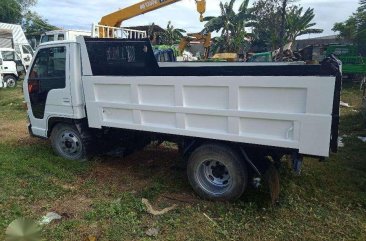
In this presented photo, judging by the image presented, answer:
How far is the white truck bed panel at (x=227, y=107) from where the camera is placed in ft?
11.3

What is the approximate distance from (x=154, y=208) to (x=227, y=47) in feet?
80.7

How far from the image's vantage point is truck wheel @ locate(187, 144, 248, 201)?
408 centimetres

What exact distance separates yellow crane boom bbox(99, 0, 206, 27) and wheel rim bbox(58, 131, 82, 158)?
249 inches

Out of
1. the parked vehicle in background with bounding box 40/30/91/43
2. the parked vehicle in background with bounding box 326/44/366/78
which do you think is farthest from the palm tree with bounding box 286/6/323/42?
the parked vehicle in background with bounding box 40/30/91/43

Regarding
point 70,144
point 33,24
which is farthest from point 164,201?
point 33,24

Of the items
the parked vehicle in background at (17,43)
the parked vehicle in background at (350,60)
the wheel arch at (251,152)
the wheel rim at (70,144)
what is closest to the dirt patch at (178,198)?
the wheel arch at (251,152)

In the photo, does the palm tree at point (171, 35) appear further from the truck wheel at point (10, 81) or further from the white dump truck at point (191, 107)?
the white dump truck at point (191, 107)

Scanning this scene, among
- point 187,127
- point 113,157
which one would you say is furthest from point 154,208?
point 113,157

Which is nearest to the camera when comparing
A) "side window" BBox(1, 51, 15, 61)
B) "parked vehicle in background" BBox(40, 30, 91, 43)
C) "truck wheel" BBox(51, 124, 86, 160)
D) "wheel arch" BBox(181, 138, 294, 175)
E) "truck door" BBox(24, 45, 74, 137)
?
"wheel arch" BBox(181, 138, 294, 175)

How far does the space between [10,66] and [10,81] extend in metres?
0.78

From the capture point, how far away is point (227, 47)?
27375mm

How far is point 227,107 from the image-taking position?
12.9ft

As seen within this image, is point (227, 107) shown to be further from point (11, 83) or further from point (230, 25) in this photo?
point (230, 25)

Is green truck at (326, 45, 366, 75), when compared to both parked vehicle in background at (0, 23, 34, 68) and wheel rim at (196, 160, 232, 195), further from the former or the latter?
parked vehicle in background at (0, 23, 34, 68)
